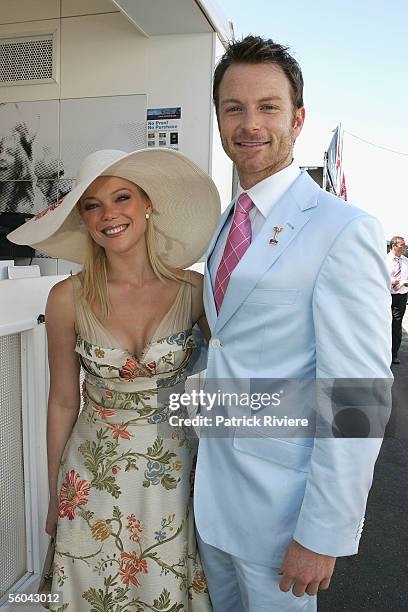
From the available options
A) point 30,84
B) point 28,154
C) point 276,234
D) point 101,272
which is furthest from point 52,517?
point 30,84

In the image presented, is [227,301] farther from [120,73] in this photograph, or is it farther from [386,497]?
[120,73]

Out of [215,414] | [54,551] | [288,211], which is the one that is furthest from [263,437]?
[54,551]

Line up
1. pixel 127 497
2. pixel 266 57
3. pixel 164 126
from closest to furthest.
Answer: pixel 266 57, pixel 127 497, pixel 164 126

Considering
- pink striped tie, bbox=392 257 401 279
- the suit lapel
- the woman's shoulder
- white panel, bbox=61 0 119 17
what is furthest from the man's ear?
pink striped tie, bbox=392 257 401 279

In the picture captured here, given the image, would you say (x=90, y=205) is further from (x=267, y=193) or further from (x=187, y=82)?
(x=187, y=82)

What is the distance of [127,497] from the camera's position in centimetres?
150

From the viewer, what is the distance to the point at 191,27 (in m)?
3.80

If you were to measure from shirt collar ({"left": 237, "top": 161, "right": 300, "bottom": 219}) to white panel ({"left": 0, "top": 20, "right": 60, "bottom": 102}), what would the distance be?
3.54m

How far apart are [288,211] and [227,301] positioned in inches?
11.0

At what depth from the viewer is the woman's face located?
61.5 inches

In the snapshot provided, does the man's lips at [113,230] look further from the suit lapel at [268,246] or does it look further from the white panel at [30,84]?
the white panel at [30,84]

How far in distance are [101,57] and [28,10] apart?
751 millimetres

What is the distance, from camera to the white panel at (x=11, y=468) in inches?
76.9

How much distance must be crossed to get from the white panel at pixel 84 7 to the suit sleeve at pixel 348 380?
3714mm
